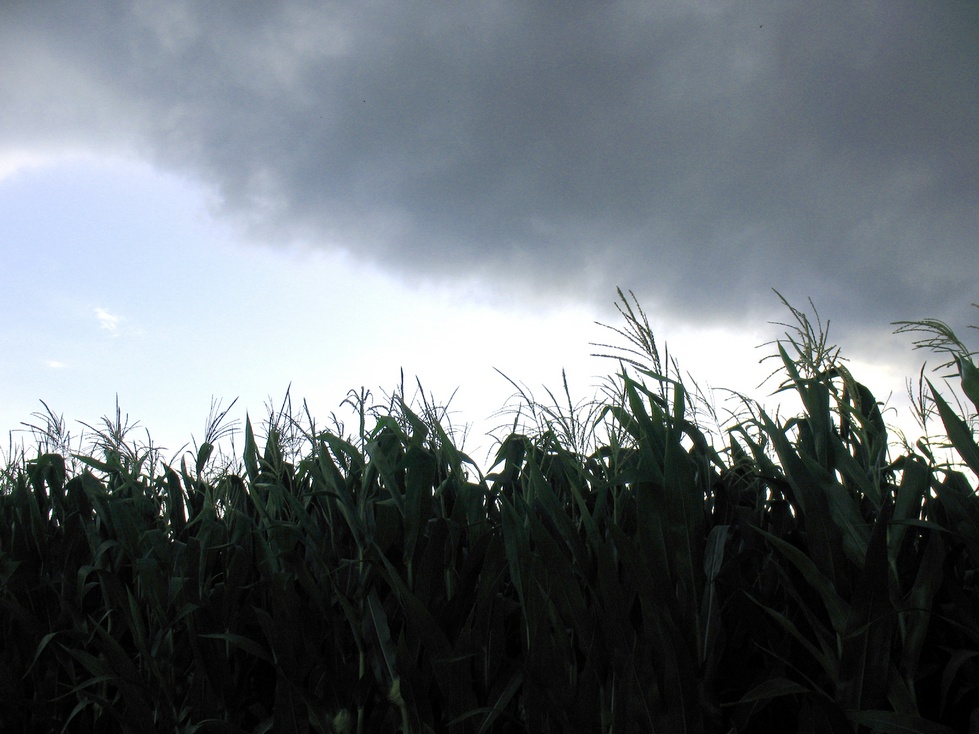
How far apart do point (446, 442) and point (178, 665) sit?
127 centimetres

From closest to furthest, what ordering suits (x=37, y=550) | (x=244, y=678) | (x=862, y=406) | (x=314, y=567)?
(x=862, y=406), (x=314, y=567), (x=244, y=678), (x=37, y=550)

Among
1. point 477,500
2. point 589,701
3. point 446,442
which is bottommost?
point 589,701

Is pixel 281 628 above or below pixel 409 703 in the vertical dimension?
above

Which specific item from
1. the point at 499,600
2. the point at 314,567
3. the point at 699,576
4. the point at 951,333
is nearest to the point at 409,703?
the point at 499,600

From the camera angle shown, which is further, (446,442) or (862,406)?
(446,442)

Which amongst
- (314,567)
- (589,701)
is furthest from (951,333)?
(314,567)

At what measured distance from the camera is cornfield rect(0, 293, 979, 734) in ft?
4.78

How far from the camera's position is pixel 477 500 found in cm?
199

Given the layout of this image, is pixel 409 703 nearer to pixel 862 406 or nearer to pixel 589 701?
pixel 589 701

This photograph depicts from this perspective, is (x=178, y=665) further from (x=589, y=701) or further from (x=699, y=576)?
(x=699, y=576)

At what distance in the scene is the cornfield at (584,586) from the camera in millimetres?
1456

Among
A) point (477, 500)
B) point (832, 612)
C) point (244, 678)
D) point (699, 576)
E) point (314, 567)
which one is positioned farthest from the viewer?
point (244, 678)

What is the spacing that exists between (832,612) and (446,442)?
1.06 m

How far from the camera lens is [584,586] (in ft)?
5.79
